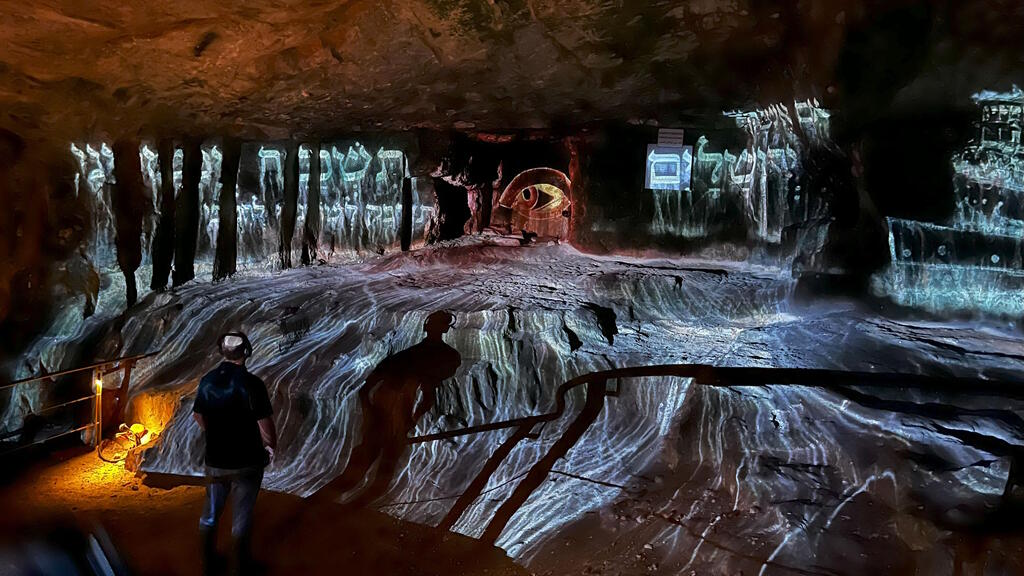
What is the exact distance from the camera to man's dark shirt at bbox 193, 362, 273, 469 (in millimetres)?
2984

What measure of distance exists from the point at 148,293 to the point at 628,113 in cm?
787

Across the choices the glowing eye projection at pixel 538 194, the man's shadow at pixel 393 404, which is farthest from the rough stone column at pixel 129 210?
the glowing eye projection at pixel 538 194

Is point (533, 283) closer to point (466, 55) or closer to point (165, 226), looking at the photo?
point (466, 55)

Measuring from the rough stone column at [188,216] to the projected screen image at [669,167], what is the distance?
23.9 feet

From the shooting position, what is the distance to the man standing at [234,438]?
2992 mm

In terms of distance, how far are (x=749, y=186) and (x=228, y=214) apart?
8.41 m

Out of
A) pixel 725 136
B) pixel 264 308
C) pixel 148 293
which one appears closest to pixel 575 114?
pixel 725 136

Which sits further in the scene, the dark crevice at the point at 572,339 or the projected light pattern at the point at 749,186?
the projected light pattern at the point at 749,186

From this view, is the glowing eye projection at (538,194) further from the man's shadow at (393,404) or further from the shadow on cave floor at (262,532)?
the shadow on cave floor at (262,532)

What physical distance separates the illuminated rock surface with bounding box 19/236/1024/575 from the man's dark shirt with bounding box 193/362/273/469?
4.97 feet

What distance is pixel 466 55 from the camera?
618cm

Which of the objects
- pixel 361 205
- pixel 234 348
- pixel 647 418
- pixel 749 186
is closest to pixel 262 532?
pixel 234 348

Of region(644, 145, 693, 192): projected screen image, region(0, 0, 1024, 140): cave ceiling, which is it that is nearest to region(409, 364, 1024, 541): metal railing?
region(0, 0, 1024, 140): cave ceiling

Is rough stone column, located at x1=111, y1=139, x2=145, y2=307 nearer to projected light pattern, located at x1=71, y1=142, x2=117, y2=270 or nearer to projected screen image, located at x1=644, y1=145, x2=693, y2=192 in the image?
projected light pattern, located at x1=71, y1=142, x2=117, y2=270
